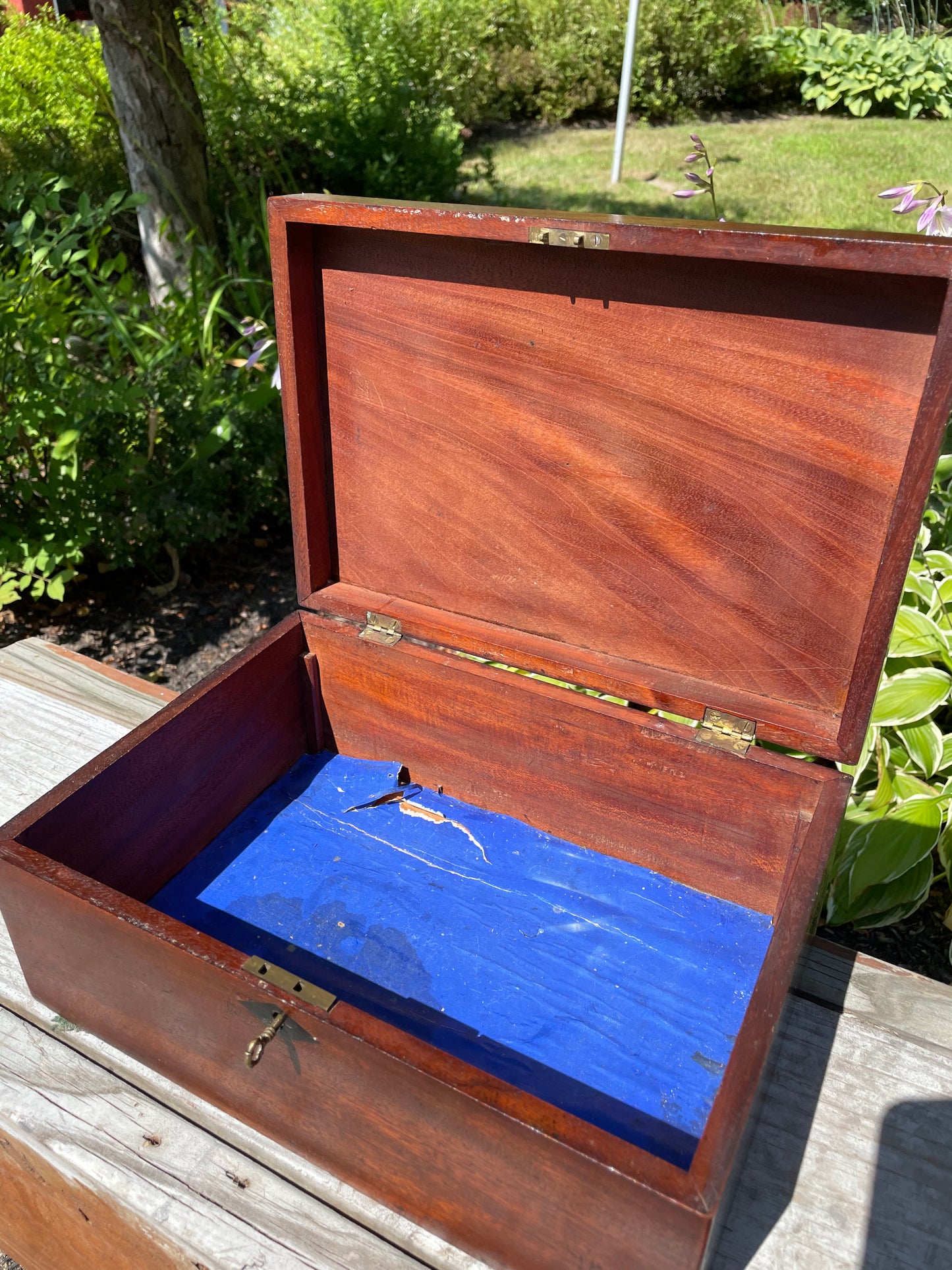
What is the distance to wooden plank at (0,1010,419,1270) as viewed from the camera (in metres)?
1.10

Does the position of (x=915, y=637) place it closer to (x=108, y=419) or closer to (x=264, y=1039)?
(x=264, y=1039)

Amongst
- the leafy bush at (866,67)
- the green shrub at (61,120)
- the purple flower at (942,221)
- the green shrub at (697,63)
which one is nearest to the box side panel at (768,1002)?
the purple flower at (942,221)

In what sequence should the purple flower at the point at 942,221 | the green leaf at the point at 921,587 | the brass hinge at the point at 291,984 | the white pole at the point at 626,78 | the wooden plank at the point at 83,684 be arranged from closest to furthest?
the brass hinge at the point at 291,984, the purple flower at the point at 942,221, the wooden plank at the point at 83,684, the green leaf at the point at 921,587, the white pole at the point at 626,78

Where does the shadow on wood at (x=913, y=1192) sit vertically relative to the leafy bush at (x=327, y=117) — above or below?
below

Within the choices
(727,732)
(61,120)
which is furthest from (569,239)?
(61,120)

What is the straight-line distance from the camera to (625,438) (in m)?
1.41

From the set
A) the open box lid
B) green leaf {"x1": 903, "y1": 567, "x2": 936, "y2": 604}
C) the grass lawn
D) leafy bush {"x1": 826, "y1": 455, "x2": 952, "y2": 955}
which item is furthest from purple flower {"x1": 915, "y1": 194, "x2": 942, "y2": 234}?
the grass lawn

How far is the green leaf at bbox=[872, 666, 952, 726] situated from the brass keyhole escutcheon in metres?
1.51

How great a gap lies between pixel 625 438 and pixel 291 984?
0.89 m

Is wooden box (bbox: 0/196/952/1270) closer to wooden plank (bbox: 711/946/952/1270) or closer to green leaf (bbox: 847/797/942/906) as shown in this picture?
wooden plank (bbox: 711/946/952/1270)

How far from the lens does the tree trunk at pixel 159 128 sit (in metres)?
3.47

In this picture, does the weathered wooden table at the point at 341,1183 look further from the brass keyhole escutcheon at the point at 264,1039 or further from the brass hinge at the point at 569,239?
the brass hinge at the point at 569,239

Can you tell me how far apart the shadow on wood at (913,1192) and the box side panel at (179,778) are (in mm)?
1135

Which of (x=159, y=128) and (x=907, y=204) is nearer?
(x=907, y=204)
